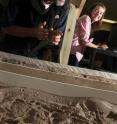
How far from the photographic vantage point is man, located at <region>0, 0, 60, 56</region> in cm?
281

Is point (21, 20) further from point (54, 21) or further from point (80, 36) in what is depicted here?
point (80, 36)

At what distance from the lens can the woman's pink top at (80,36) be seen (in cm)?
367

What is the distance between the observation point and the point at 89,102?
2.42 meters

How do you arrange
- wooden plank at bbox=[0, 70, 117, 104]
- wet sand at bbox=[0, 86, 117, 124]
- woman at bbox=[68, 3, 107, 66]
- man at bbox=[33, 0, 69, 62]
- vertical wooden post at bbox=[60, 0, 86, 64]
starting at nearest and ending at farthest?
wet sand at bbox=[0, 86, 117, 124]
wooden plank at bbox=[0, 70, 117, 104]
man at bbox=[33, 0, 69, 62]
vertical wooden post at bbox=[60, 0, 86, 64]
woman at bbox=[68, 3, 107, 66]

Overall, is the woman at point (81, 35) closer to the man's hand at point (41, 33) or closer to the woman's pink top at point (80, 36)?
the woman's pink top at point (80, 36)

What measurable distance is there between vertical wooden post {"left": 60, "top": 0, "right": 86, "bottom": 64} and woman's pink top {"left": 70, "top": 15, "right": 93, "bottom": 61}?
0.44ft

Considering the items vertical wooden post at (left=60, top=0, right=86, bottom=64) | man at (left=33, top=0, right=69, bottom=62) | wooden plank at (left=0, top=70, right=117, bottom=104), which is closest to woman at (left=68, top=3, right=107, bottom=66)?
vertical wooden post at (left=60, top=0, right=86, bottom=64)

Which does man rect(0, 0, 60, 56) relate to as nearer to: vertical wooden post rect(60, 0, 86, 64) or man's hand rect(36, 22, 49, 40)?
man's hand rect(36, 22, 49, 40)

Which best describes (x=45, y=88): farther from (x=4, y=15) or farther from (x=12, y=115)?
(x=4, y=15)

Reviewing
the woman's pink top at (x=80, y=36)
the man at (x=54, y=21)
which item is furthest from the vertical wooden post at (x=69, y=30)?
the man at (x=54, y=21)

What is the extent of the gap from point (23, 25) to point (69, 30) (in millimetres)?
723

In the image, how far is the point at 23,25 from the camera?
288cm

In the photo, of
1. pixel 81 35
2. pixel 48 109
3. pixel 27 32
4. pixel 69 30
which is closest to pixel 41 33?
pixel 27 32

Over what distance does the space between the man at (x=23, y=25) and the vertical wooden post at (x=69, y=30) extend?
621 mm
